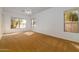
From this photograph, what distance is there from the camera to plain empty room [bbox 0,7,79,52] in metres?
2.73

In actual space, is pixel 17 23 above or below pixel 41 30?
above

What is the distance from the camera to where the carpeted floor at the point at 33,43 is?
2738mm

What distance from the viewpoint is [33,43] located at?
2754mm

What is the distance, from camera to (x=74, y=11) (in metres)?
2.74

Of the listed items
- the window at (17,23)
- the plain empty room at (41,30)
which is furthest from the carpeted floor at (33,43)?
the window at (17,23)

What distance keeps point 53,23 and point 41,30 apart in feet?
0.82

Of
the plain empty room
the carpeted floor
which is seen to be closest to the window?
the plain empty room

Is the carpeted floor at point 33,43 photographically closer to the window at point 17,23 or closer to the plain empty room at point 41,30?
the plain empty room at point 41,30

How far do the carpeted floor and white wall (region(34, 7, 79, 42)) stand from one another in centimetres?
9

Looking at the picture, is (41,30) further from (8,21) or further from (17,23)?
(8,21)

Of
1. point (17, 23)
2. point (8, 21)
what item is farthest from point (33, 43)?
point (8, 21)

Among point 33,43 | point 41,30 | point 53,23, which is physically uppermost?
point 53,23

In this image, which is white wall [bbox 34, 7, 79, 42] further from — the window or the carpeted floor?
the window
